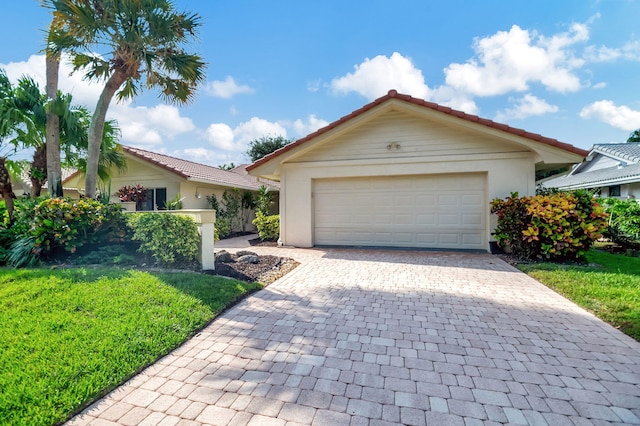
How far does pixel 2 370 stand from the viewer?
2539 mm

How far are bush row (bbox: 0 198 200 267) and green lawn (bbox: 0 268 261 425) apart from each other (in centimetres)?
71

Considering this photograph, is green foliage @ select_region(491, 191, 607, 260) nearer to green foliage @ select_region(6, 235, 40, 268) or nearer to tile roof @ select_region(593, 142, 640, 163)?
green foliage @ select_region(6, 235, 40, 268)

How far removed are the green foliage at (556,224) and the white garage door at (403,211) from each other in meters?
1.49

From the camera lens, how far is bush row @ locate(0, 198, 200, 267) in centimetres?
607

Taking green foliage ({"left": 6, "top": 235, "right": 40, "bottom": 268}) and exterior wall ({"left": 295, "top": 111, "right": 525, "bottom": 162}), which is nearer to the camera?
green foliage ({"left": 6, "top": 235, "right": 40, "bottom": 268})

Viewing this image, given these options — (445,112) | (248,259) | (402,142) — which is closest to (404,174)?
(402,142)

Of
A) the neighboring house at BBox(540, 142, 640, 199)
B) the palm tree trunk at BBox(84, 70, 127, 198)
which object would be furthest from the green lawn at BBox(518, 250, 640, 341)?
the palm tree trunk at BBox(84, 70, 127, 198)

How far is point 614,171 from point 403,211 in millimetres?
16504

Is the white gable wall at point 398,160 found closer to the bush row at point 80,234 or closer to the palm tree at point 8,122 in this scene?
the bush row at point 80,234

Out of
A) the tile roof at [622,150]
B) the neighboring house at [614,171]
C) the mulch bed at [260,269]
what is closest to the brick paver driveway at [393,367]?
the mulch bed at [260,269]

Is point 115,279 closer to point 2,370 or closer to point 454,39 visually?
point 2,370

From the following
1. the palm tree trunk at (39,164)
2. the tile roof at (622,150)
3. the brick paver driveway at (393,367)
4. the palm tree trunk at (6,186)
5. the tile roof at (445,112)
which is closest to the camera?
the brick paver driveway at (393,367)

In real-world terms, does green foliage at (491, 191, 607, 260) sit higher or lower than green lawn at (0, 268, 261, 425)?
higher

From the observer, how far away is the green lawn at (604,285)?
390 centimetres
